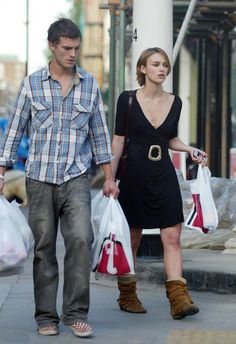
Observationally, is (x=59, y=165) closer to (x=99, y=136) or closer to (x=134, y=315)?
(x=99, y=136)

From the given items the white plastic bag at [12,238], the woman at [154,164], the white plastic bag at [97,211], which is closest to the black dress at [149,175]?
the woman at [154,164]

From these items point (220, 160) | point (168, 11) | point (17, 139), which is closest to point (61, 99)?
point (17, 139)

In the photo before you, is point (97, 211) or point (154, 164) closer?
point (97, 211)

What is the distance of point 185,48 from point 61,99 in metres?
20.4

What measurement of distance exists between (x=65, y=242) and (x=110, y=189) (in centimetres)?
50

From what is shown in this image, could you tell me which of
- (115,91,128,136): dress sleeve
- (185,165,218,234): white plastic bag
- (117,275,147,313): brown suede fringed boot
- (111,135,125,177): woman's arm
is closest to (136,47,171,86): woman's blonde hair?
→ (115,91,128,136): dress sleeve

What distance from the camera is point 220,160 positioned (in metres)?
18.0

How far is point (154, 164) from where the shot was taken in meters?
8.21

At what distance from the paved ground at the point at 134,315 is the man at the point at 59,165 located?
21cm

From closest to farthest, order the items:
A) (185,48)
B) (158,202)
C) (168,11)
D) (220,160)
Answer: (158,202)
(168,11)
(220,160)
(185,48)

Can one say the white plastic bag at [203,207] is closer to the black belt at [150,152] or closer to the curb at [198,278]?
the black belt at [150,152]

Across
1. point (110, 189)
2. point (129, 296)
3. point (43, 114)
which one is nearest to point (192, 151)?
point (110, 189)

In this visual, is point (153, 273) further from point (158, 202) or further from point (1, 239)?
point (1, 239)

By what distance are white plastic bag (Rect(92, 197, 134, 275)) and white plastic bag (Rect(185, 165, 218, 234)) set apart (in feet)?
2.64
